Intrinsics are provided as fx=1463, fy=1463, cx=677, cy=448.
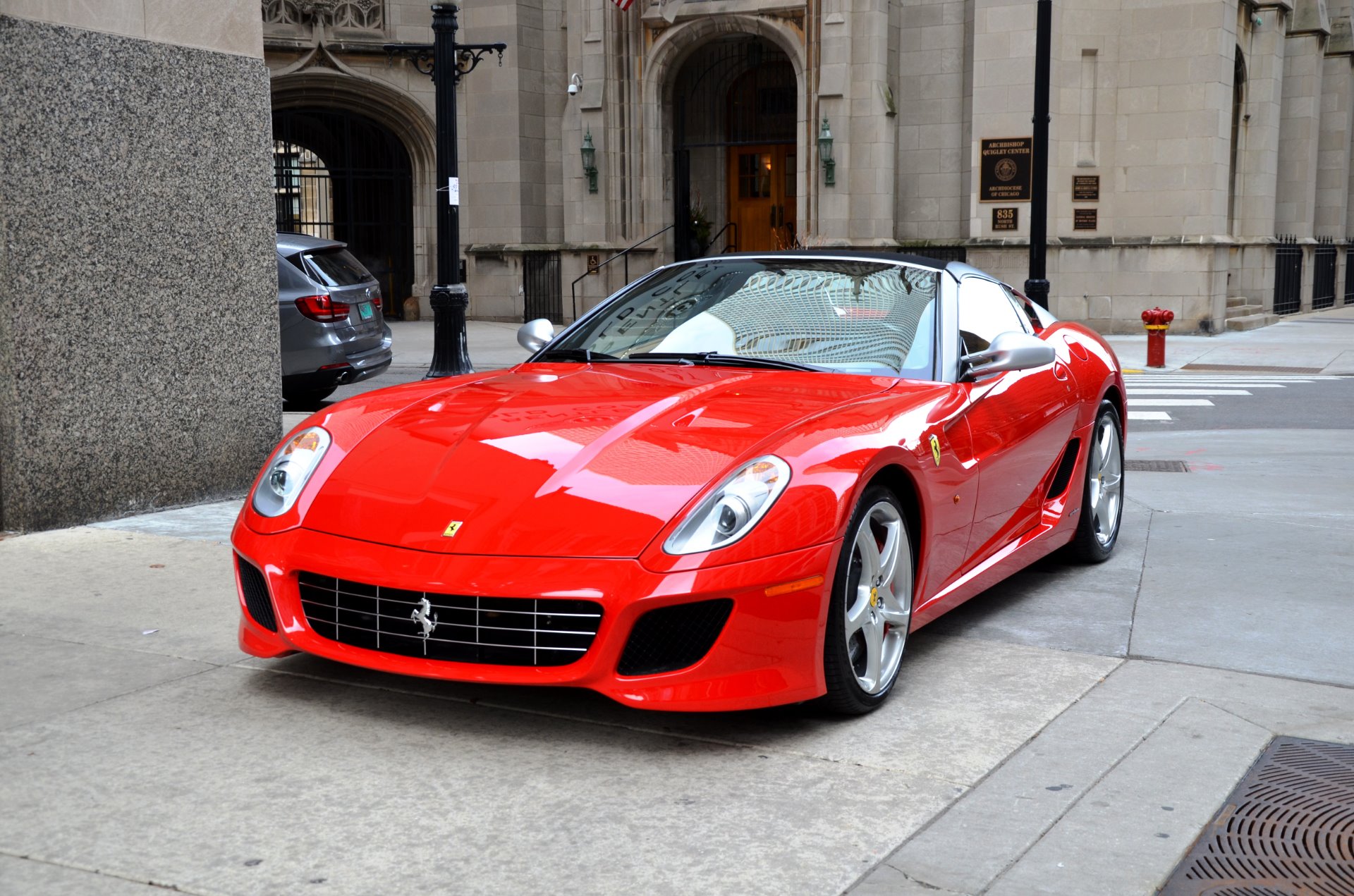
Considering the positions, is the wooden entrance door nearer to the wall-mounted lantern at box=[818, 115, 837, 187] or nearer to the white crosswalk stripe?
the wall-mounted lantern at box=[818, 115, 837, 187]

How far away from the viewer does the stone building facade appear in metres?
23.6

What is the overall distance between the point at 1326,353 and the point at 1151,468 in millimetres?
12137

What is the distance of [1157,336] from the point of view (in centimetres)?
1861

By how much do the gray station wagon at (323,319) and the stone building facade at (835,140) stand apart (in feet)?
45.5

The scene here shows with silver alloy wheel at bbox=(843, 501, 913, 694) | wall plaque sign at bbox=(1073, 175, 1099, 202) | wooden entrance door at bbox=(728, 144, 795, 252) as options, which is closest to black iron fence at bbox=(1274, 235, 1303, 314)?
wall plaque sign at bbox=(1073, 175, 1099, 202)

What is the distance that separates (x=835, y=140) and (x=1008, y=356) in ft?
67.2

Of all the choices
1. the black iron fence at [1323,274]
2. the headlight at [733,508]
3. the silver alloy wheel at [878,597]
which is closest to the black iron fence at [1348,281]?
the black iron fence at [1323,274]

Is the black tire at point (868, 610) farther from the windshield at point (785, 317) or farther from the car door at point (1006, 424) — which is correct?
the windshield at point (785, 317)

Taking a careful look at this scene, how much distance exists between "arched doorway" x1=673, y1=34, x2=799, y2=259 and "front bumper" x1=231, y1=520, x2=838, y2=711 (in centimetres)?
2365

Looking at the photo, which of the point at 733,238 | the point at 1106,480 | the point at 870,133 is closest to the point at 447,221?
the point at 1106,480

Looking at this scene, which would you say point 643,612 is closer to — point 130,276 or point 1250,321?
point 130,276

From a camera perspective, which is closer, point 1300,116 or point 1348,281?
point 1300,116

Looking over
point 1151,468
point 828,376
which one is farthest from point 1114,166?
point 828,376

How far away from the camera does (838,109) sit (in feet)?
80.8
